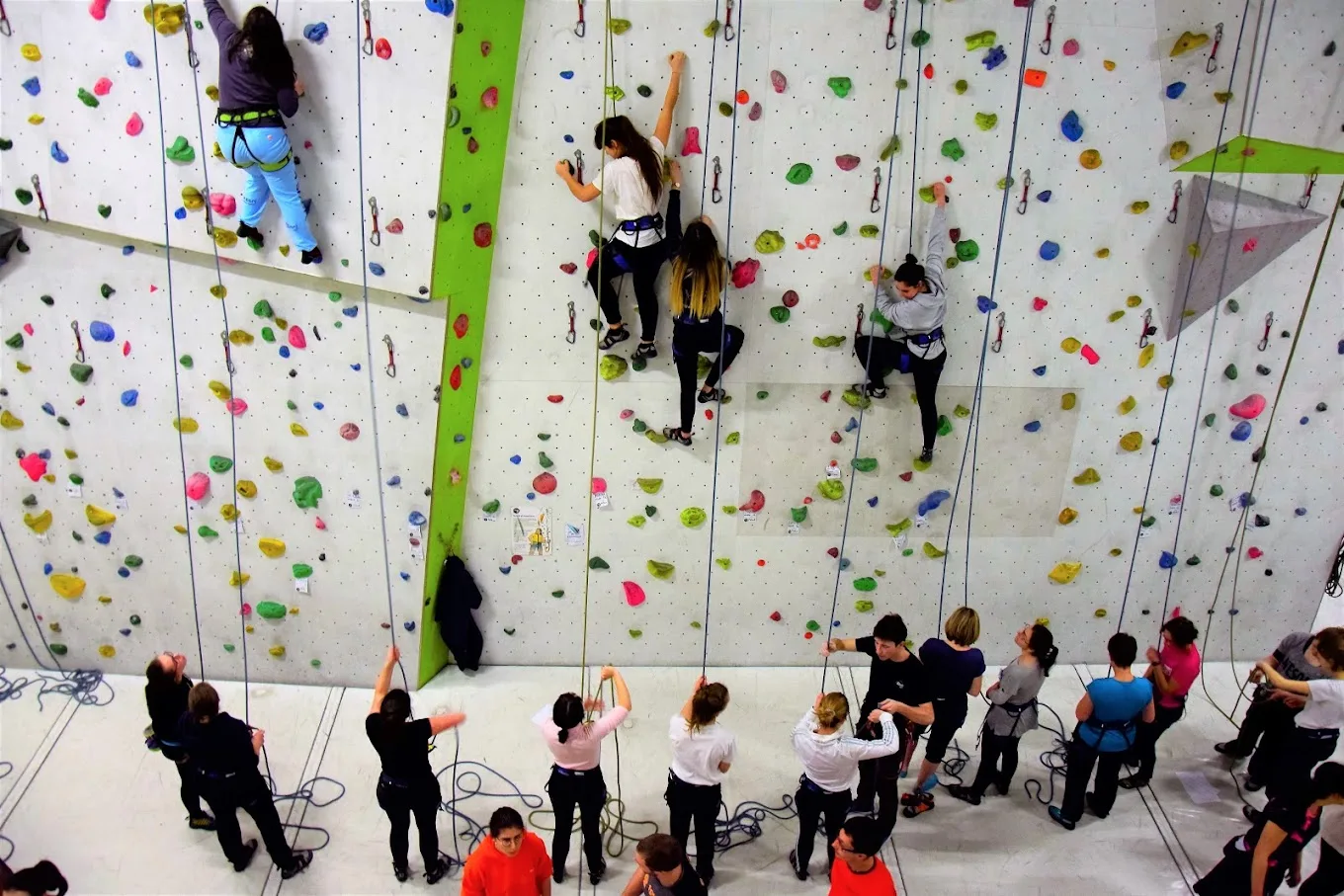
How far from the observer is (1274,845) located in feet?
12.6

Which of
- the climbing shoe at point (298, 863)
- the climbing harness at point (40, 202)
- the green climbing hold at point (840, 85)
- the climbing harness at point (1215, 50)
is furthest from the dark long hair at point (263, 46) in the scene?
the climbing harness at point (1215, 50)

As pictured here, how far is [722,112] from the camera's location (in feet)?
13.5

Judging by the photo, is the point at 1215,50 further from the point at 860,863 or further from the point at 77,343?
the point at 77,343

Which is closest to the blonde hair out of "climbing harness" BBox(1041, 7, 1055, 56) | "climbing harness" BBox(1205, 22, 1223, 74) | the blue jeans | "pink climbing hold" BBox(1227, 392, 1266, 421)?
"pink climbing hold" BBox(1227, 392, 1266, 421)

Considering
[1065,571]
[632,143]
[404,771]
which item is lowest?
[404,771]

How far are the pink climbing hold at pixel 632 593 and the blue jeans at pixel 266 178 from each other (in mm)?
2147

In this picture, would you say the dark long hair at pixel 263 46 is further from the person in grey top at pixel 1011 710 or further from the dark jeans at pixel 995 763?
the dark jeans at pixel 995 763

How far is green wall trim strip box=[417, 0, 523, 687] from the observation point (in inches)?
153

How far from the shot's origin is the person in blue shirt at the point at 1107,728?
416 cm

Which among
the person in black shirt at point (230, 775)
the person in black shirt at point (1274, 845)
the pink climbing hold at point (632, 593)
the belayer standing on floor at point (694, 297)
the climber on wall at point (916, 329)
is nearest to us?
the person in black shirt at point (1274, 845)

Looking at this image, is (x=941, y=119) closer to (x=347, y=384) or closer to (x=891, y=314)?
(x=891, y=314)

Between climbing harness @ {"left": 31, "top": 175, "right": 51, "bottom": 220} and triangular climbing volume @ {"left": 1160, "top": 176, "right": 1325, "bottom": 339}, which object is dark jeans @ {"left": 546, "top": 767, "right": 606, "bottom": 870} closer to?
climbing harness @ {"left": 31, "top": 175, "right": 51, "bottom": 220}

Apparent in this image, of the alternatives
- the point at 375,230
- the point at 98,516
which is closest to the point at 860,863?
the point at 375,230

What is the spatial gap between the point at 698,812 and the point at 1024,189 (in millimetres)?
2772
